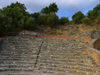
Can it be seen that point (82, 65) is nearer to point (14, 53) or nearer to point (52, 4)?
point (14, 53)

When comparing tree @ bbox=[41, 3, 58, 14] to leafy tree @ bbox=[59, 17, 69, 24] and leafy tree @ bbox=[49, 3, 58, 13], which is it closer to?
leafy tree @ bbox=[49, 3, 58, 13]

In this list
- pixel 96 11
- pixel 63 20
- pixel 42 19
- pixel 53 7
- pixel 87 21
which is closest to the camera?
pixel 87 21

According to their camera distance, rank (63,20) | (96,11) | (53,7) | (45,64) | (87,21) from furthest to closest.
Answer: (53,7)
(63,20)
(96,11)
(87,21)
(45,64)

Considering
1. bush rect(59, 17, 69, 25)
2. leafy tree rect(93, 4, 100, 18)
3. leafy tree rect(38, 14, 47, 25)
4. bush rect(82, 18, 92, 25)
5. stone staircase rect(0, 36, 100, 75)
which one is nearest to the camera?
stone staircase rect(0, 36, 100, 75)

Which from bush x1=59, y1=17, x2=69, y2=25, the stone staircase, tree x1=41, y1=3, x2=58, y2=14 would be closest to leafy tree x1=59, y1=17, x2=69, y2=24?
bush x1=59, y1=17, x2=69, y2=25

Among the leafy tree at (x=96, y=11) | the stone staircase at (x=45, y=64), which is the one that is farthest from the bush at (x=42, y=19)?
the stone staircase at (x=45, y=64)

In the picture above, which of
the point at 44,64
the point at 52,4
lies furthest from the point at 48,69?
the point at 52,4

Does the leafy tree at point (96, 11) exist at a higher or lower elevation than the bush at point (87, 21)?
higher

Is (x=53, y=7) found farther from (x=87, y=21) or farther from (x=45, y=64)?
(x=45, y=64)

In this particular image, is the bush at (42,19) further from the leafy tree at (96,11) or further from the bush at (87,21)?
the leafy tree at (96,11)

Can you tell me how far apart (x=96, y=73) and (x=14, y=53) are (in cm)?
537

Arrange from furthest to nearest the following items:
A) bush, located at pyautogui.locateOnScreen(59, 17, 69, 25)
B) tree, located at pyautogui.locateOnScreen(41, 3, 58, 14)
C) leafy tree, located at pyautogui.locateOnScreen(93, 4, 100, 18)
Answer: tree, located at pyautogui.locateOnScreen(41, 3, 58, 14)
bush, located at pyautogui.locateOnScreen(59, 17, 69, 25)
leafy tree, located at pyautogui.locateOnScreen(93, 4, 100, 18)

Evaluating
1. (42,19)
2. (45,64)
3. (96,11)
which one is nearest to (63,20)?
(42,19)

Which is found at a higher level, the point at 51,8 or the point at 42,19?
the point at 51,8
